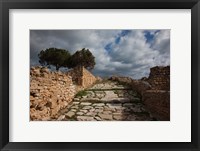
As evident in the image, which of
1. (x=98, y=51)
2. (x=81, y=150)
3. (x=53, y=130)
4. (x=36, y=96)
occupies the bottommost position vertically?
(x=81, y=150)

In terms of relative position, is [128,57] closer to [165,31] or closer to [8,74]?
[165,31]

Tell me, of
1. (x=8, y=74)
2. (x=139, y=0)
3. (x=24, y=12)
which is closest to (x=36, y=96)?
(x=8, y=74)

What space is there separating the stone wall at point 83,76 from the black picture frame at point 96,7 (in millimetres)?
816

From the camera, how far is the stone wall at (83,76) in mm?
4031

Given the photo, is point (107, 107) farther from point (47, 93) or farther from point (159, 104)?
point (47, 93)

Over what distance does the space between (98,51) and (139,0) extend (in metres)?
0.85

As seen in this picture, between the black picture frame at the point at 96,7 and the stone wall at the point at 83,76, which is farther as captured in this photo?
the stone wall at the point at 83,76

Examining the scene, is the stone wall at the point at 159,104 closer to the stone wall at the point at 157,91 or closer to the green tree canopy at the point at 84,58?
the stone wall at the point at 157,91

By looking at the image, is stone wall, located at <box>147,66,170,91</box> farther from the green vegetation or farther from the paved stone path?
the green vegetation

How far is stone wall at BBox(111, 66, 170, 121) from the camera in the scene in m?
3.97

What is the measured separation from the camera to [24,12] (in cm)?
397

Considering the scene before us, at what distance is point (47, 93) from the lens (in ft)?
13.4

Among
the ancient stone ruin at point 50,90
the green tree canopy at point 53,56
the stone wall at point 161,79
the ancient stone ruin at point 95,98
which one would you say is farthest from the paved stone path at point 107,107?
the green tree canopy at point 53,56

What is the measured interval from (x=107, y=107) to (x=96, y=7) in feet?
4.38
